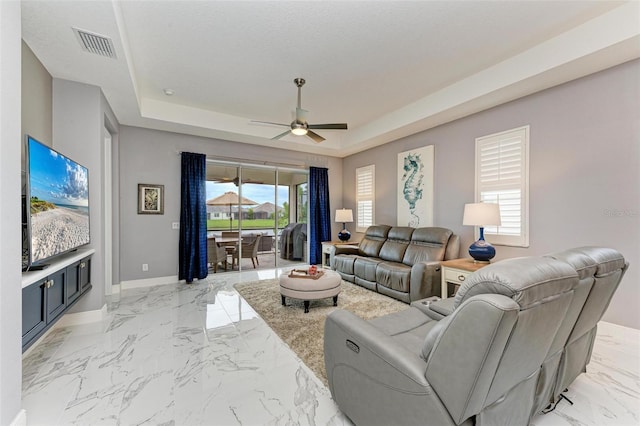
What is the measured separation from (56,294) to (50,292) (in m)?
0.14

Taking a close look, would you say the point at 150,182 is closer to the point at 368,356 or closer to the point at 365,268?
the point at 365,268

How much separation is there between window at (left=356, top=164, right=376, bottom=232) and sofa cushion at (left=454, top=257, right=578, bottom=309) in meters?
4.85

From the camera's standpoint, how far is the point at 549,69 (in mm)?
2818

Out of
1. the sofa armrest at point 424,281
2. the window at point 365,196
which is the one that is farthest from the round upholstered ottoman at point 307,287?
the window at point 365,196

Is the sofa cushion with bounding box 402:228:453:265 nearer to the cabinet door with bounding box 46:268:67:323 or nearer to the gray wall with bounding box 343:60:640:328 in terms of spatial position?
the gray wall with bounding box 343:60:640:328

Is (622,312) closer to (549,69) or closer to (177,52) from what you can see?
(549,69)

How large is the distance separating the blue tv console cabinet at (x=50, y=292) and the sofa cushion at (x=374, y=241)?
4.08 m

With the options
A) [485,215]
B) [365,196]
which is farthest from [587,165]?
[365,196]

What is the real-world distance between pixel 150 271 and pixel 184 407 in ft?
11.8

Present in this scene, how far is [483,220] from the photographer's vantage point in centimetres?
326

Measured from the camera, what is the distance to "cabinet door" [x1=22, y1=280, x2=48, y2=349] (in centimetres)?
179

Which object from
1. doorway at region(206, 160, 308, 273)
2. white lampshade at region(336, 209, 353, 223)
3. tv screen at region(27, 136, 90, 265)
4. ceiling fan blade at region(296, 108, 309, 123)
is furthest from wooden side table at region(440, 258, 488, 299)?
tv screen at region(27, 136, 90, 265)
